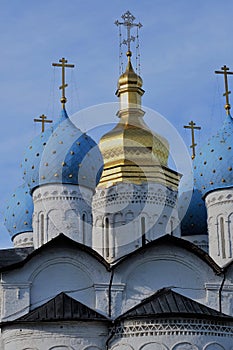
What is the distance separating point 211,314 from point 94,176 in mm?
4153

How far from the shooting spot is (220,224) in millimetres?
18844

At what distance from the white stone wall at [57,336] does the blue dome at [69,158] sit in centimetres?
355

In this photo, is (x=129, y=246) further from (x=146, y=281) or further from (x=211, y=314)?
(x=211, y=314)

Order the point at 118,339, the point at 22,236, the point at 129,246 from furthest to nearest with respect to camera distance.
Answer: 1. the point at 22,236
2. the point at 129,246
3. the point at 118,339

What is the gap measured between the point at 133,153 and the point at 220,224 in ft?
8.46

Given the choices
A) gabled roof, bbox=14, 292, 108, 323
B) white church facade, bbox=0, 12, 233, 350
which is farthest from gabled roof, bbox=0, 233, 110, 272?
gabled roof, bbox=14, 292, 108, 323

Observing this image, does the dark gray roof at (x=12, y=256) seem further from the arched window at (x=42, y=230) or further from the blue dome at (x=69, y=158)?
the blue dome at (x=69, y=158)

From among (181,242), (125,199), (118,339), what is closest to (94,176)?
(125,199)

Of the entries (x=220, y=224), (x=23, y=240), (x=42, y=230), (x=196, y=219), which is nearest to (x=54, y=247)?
(x=42, y=230)

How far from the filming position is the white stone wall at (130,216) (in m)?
19.0

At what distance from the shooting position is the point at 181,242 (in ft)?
55.5

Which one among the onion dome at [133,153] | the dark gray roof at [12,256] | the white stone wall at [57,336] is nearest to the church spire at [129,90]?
the onion dome at [133,153]

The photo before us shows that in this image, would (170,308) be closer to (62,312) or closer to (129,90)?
(62,312)

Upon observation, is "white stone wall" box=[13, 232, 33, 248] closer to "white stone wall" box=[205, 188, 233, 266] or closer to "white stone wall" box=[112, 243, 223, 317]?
"white stone wall" box=[205, 188, 233, 266]
